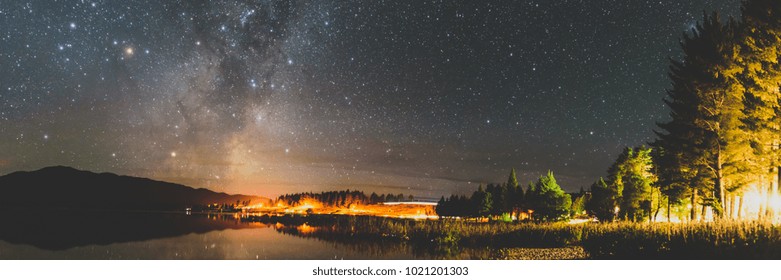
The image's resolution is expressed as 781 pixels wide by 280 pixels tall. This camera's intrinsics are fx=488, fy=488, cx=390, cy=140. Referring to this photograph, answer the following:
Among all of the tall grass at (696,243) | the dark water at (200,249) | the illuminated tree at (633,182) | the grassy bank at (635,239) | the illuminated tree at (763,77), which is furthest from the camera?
the illuminated tree at (633,182)

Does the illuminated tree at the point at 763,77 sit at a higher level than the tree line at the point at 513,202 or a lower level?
higher

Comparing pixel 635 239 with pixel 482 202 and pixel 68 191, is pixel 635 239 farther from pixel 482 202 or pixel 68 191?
pixel 68 191

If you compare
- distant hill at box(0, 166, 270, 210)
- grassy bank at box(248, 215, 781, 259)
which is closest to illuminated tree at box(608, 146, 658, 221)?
grassy bank at box(248, 215, 781, 259)

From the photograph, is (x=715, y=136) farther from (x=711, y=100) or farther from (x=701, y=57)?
(x=701, y=57)

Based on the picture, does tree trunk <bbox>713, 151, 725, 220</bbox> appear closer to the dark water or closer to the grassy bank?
the grassy bank

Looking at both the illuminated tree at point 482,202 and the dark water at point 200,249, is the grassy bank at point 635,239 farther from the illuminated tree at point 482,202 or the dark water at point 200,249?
the illuminated tree at point 482,202

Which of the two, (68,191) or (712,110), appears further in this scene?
(68,191)

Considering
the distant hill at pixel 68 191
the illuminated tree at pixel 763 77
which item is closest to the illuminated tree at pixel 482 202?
the illuminated tree at pixel 763 77

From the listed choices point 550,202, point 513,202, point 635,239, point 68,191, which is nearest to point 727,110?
point 635,239

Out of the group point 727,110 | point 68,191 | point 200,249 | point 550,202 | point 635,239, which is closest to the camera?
point 635,239

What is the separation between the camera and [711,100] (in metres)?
20.5
